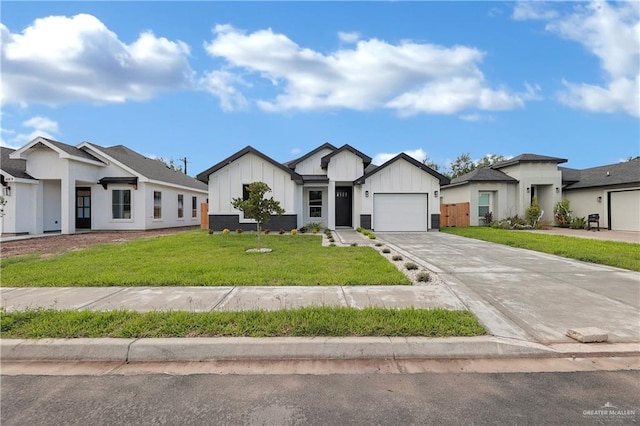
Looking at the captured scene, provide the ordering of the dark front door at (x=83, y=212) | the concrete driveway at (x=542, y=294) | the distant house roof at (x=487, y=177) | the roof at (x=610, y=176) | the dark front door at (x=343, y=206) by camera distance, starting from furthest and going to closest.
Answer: the distant house roof at (x=487, y=177), the dark front door at (x=343, y=206), the dark front door at (x=83, y=212), the roof at (x=610, y=176), the concrete driveway at (x=542, y=294)

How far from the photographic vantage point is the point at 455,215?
76.9 ft

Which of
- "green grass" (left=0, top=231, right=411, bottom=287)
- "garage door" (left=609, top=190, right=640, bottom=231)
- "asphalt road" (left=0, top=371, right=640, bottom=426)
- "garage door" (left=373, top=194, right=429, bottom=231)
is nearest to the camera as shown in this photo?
"asphalt road" (left=0, top=371, right=640, bottom=426)

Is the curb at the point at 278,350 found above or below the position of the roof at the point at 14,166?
below

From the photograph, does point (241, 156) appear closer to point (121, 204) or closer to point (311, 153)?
point (311, 153)

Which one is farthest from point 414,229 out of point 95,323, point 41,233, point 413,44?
point 41,233

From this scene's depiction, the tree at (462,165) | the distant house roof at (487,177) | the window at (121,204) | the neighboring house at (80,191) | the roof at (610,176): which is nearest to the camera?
the neighboring house at (80,191)

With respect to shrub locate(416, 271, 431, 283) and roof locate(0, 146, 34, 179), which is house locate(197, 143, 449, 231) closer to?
roof locate(0, 146, 34, 179)

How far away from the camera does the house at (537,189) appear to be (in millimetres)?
20484

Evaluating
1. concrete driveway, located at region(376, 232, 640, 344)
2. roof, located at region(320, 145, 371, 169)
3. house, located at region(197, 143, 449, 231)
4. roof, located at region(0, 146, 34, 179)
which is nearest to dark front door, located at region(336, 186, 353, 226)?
house, located at region(197, 143, 449, 231)

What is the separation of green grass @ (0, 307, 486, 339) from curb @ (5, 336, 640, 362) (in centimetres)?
16

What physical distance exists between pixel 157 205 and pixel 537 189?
25.8 meters

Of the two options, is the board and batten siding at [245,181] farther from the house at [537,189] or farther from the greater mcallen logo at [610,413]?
the greater mcallen logo at [610,413]

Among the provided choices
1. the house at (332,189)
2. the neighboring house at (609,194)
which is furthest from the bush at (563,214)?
the house at (332,189)

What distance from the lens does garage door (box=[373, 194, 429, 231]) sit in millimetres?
17922
